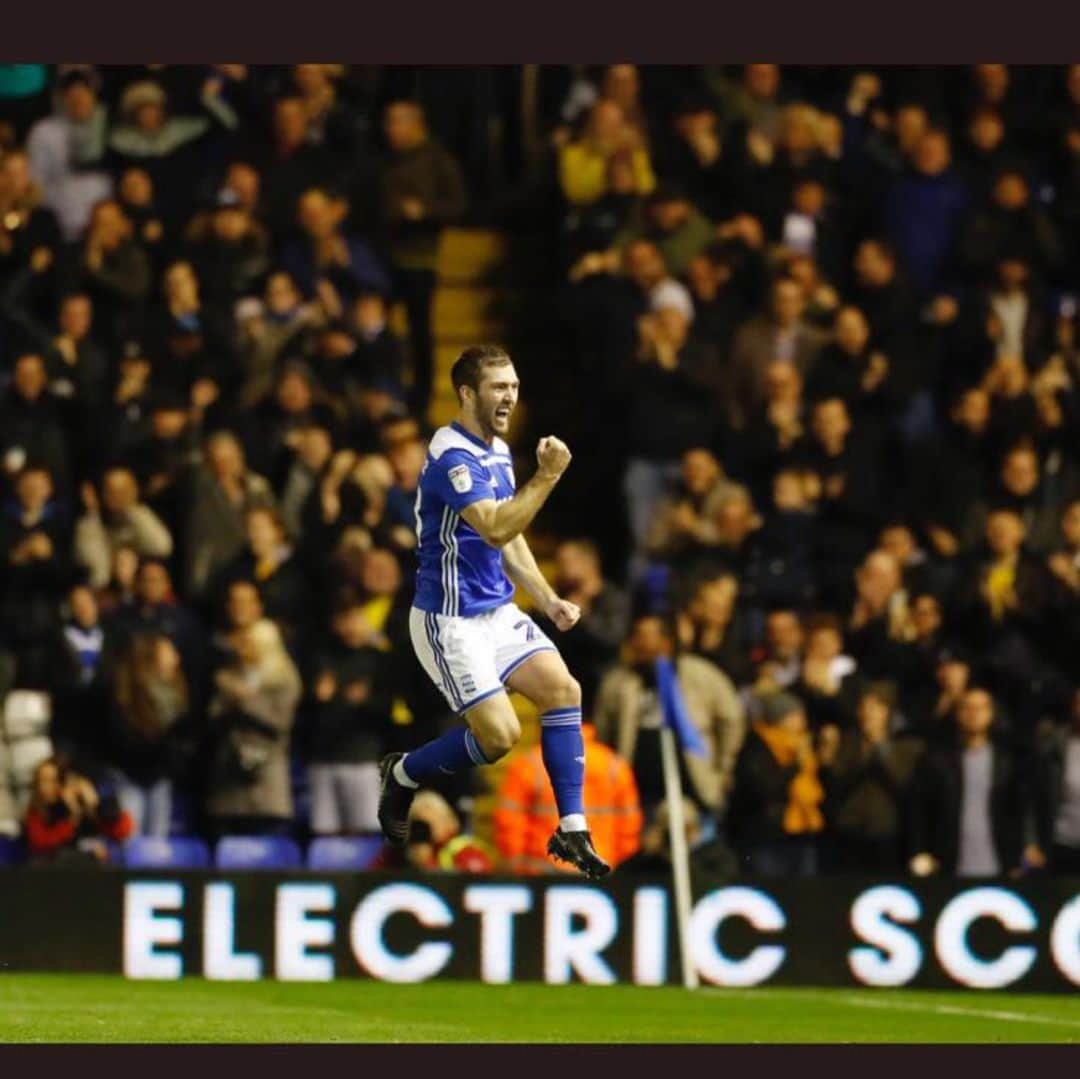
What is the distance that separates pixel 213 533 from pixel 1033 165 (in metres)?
6.14

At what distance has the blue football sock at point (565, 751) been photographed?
11977mm

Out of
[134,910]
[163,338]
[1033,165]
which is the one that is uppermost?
[1033,165]

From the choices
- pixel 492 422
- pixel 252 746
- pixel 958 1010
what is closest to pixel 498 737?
pixel 492 422

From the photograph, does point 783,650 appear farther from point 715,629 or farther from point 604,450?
point 604,450

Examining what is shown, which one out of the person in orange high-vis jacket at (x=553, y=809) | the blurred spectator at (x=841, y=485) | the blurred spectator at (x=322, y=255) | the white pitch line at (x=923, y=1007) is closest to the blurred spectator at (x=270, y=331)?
the blurred spectator at (x=322, y=255)

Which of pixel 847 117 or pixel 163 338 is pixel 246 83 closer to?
pixel 163 338

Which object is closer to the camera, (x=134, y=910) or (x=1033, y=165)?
(x=134, y=910)

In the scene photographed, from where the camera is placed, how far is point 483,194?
21.5 m

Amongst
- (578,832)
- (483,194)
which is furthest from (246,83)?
(578,832)

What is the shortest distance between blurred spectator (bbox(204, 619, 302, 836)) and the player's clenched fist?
585 cm

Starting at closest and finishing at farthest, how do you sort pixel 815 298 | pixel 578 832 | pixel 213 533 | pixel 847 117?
pixel 578 832 < pixel 213 533 < pixel 815 298 < pixel 847 117

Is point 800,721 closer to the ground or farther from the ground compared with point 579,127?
closer to the ground

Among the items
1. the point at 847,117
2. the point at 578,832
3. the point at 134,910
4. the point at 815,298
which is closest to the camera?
the point at 578,832

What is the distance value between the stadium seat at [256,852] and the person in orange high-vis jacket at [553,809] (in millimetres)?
1190
